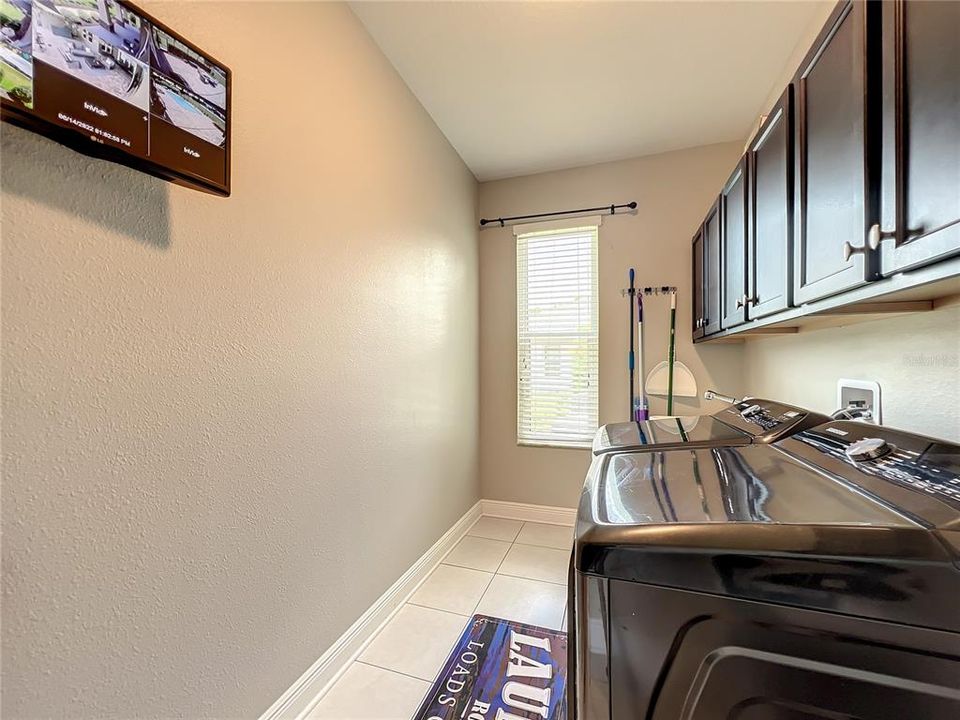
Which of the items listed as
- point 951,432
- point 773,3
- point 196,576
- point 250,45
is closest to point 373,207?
point 250,45

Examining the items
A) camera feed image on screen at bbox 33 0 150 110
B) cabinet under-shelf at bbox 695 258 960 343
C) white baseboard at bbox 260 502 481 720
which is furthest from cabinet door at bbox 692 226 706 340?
camera feed image on screen at bbox 33 0 150 110

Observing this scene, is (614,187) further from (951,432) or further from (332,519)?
(332,519)

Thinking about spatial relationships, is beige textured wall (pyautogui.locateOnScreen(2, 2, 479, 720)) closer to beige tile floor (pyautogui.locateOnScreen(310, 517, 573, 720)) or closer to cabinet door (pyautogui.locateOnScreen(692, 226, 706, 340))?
beige tile floor (pyautogui.locateOnScreen(310, 517, 573, 720))

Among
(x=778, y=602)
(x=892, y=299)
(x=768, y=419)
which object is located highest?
(x=892, y=299)

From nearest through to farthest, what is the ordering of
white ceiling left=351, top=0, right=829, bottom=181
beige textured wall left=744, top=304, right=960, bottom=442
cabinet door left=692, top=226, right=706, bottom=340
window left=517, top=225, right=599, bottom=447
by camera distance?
beige textured wall left=744, top=304, right=960, bottom=442 < white ceiling left=351, top=0, right=829, bottom=181 < cabinet door left=692, top=226, right=706, bottom=340 < window left=517, top=225, right=599, bottom=447

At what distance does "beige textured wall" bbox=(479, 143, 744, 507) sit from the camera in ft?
8.91

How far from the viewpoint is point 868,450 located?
0.87 meters

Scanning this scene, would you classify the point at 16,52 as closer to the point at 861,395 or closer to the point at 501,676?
the point at 501,676

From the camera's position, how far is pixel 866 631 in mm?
535

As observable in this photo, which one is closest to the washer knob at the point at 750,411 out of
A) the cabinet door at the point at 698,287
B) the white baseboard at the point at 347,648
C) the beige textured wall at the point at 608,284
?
the cabinet door at the point at 698,287

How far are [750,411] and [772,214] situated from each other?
855mm

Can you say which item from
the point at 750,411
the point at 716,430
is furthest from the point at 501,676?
the point at 750,411

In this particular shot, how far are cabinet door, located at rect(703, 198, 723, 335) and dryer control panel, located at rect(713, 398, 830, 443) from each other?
44cm

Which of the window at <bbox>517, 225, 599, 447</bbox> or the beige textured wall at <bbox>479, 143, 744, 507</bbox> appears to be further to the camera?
the window at <bbox>517, 225, 599, 447</bbox>
